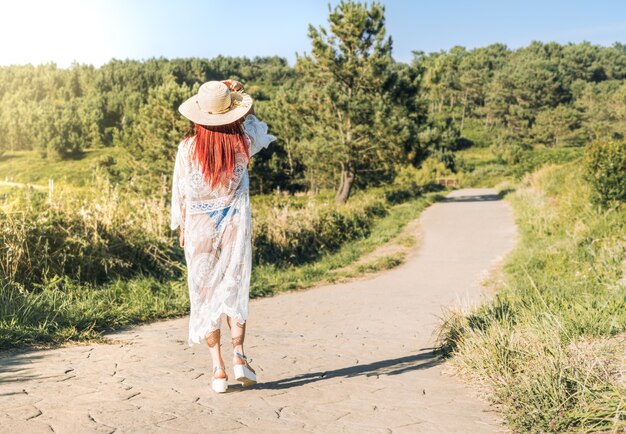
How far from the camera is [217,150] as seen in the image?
4.20 metres

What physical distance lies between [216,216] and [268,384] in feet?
4.21

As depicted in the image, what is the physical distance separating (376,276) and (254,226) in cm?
262

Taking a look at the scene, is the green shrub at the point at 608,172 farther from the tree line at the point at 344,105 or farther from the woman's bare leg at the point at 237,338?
→ the woman's bare leg at the point at 237,338

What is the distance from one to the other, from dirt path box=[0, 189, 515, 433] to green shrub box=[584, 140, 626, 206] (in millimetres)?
8009

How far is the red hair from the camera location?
165 inches

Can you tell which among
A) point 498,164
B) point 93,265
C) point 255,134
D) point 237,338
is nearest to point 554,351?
point 237,338

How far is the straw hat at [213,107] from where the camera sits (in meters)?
4.19

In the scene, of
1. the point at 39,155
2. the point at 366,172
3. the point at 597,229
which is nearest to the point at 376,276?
the point at 597,229

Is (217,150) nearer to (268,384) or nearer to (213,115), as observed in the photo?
(213,115)

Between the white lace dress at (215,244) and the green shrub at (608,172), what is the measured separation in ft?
38.7

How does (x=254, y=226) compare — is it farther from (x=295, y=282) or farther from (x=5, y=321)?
(x=5, y=321)

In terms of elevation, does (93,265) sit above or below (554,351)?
below

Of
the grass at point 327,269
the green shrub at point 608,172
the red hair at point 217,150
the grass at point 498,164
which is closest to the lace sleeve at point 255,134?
the red hair at point 217,150

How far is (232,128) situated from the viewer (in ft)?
14.0
